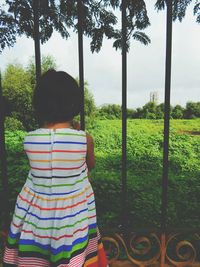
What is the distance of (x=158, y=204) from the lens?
441 centimetres

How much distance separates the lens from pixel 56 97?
1.41 meters

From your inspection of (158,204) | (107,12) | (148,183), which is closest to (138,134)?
(148,183)

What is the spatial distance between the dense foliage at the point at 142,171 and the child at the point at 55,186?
6.39ft

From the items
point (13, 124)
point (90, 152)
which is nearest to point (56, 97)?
point (90, 152)

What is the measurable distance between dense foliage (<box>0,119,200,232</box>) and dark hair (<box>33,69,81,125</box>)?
2149 mm

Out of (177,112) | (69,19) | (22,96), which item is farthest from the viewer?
(177,112)

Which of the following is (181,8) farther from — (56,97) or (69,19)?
(56,97)

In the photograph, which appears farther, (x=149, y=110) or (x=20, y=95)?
(x=149, y=110)

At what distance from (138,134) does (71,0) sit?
8.50 meters

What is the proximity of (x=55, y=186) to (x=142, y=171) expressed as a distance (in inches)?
228

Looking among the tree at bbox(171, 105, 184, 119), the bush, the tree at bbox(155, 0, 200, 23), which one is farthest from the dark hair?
the tree at bbox(171, 105, 184, 119)

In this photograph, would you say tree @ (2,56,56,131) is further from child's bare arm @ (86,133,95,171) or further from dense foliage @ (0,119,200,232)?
child's bare arm @ (86,133,95,171)

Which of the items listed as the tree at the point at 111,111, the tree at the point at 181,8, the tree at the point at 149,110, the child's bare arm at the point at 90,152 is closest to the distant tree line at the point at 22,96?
the tree at the point at 111,111

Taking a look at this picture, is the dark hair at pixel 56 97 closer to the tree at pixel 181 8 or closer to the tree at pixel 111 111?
the tree at pixel 181 8
